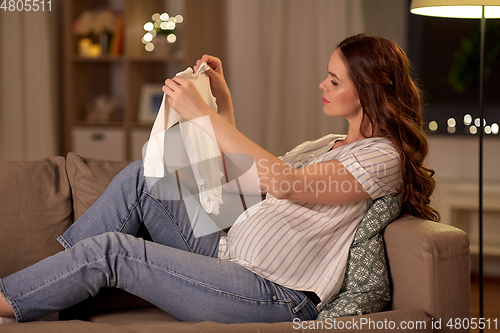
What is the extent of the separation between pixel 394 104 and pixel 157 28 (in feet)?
7.58

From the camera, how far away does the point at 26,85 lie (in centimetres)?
312

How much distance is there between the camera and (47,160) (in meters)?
1.58

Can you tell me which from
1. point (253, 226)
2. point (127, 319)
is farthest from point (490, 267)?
point (127, 319)

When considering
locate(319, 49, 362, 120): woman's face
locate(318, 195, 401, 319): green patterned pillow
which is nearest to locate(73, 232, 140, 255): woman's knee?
locate(318, 195, 401, 319): green patterned pillow

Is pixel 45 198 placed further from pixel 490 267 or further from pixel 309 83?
pixel 490 267

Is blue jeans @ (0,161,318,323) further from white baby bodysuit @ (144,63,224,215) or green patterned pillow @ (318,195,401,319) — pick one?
white baby bodysuit @ (144,63,224,215)

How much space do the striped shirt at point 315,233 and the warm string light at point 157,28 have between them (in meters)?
2.24

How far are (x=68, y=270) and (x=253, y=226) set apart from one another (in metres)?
0.47

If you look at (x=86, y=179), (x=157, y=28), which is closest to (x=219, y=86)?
(x=86, y=179)

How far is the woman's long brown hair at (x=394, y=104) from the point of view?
4.06ft

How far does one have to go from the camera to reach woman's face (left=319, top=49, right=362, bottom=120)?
4.23 ft

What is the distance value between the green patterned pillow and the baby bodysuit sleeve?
52 mm

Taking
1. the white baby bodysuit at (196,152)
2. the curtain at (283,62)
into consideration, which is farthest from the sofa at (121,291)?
the curtain at (283,62)

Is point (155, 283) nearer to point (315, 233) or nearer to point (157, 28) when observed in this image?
point (315, 233)
